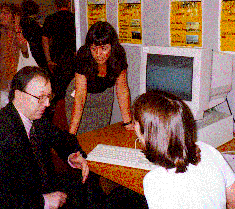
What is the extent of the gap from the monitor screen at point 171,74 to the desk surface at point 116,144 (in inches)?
12.8

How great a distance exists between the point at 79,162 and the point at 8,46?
1.26 meters

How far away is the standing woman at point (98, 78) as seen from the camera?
5.56 ft

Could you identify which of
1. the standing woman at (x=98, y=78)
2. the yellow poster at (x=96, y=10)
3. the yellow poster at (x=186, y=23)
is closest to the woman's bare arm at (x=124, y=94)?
the standing woman at (x=98, y=78)

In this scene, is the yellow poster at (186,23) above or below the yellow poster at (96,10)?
below

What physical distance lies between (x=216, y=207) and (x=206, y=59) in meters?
0.69

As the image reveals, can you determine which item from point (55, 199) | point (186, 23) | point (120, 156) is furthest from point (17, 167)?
point (186, 23)

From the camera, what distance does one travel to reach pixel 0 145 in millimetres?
1190

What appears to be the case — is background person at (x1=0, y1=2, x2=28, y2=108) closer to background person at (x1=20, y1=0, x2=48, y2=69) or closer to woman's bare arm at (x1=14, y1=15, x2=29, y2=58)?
woman's bare arm at (x1=14, y1=15, x2=29, y2=58)

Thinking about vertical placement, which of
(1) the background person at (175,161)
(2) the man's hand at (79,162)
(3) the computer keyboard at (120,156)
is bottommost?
(2) the man's hand at (79,162)

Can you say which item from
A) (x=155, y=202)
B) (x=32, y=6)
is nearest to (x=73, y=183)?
(x=155, y=202)

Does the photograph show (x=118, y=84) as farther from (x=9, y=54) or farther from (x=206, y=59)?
(x=9, y=54)

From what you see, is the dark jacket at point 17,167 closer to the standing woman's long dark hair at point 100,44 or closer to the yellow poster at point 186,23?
the standing woman's long dark hair at point 100,44

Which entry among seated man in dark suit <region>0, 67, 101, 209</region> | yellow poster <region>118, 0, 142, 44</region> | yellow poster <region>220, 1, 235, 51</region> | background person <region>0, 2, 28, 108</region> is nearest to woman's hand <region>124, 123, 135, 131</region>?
seated man in dark suit <region>0, 67, 101, 209</region>

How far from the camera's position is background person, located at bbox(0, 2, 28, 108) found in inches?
87.1
